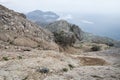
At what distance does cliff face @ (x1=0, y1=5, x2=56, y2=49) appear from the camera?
47844mm

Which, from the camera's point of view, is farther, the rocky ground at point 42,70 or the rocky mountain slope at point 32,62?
the rocky mountain slope at point 32,62

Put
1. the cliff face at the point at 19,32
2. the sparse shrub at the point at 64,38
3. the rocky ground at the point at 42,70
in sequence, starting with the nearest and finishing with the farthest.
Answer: the rocky ground at the point at 42,70 → the cliff face at the point at 19,32 → the sparse shrub at the point at 64,38

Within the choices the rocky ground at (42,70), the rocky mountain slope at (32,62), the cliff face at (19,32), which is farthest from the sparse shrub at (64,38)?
the rocky ground at (42,70)

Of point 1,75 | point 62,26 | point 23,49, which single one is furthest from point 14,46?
point 62,26

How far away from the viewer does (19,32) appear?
168 ft

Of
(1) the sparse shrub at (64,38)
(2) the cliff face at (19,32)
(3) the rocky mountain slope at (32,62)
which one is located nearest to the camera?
(3) the rocky mountain slope at (32,62)

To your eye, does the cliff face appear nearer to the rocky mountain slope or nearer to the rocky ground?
the rocky mountain slope

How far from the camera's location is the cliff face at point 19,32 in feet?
157

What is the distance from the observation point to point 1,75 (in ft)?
92.9

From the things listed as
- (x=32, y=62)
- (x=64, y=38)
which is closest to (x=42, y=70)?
(x=32, y=62)

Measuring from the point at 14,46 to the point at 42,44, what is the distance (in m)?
9.52

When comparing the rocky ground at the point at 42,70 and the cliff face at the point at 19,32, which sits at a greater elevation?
the cliff face at the point at 19,32

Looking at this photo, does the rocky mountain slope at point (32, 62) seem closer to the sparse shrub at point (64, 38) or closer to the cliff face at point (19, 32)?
the cliff face at point (19, 32)

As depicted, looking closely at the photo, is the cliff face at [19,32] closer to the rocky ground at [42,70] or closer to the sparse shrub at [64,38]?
the sparse shrub at [64,38]
